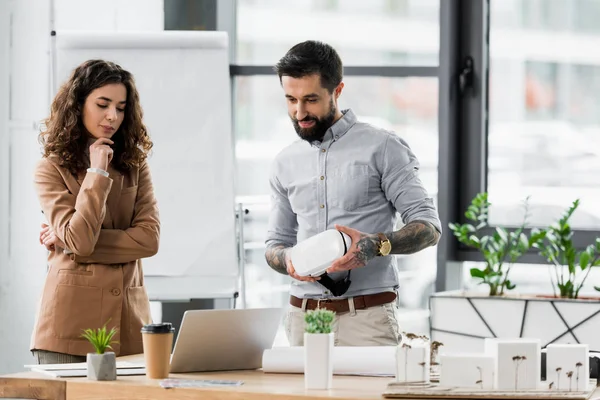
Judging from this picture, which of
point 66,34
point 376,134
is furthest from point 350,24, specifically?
point 376,134

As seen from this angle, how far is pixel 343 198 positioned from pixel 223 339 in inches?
23.7

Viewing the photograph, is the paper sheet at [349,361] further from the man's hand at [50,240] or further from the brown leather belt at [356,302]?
the man's hand at [50,240]

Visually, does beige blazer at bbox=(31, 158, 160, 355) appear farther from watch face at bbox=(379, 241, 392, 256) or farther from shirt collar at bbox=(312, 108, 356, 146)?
watch face at bbox=(379, 241, 392, 256)

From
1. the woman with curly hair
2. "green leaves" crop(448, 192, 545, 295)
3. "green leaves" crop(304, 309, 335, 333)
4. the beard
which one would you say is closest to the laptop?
"green leaves" crop(304, 309, 335, 333)

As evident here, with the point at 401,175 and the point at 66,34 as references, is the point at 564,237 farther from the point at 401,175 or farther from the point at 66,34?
the point at 66,34

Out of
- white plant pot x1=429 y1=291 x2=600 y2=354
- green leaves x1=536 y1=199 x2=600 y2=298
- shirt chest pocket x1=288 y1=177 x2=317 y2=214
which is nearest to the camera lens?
shirt chest pocket x1=288 y1=177 x2=317 y2=214

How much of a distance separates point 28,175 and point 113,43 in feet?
2.34

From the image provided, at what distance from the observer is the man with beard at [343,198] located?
266 cm

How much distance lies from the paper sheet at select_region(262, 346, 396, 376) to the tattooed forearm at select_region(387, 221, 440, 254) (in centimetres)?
36

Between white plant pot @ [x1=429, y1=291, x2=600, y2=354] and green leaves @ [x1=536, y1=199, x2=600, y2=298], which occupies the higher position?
green leaves @ [x1=536, y1=199, x2=600, y2=298]

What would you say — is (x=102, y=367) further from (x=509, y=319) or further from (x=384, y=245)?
(x=509, y=319)

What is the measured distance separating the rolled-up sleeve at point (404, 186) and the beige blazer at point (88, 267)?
2.37 feet

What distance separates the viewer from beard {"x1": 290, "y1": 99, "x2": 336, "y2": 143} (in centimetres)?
275

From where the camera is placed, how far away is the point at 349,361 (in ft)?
7.43
